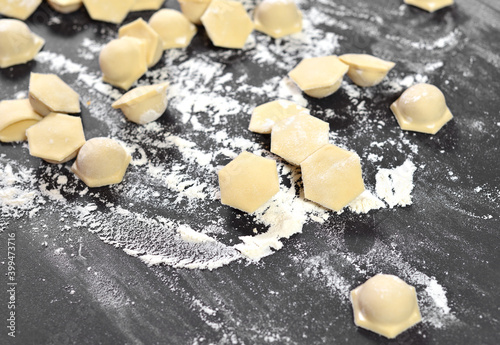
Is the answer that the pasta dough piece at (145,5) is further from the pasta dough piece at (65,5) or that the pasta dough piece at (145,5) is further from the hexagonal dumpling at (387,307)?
the hexagonal dumpling at (387,307)

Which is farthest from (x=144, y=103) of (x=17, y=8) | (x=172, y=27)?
(x=17, y=8)

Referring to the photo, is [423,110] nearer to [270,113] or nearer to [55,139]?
[270,113]

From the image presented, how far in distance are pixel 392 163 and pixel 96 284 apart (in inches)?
30.6

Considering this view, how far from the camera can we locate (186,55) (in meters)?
1.58

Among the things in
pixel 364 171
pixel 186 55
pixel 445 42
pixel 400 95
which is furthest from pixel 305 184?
pixel 445 42

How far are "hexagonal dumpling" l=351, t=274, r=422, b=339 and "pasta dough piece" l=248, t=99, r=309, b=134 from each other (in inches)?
20.1

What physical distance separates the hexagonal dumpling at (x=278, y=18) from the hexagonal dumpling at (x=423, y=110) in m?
0.44

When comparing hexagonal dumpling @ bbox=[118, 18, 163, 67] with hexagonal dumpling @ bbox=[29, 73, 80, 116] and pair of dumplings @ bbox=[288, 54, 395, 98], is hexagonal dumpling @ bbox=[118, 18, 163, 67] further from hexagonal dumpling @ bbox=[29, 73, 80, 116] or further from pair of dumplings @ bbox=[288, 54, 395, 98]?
pair of dumplings @ bbox=[288, 54, 395, 98]

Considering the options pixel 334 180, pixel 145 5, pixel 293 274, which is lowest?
pixel 293 274

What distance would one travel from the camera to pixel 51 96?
1.36 metres

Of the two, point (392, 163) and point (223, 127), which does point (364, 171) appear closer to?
point (392, 163)

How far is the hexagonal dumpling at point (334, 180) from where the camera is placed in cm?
119

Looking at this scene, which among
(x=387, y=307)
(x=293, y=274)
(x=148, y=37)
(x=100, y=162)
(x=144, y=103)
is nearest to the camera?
(x=387, y=307)

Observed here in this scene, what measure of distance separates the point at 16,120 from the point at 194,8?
64 centimetres
